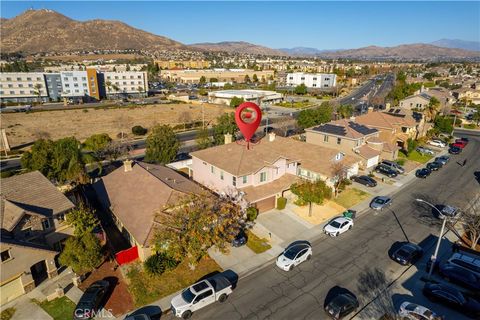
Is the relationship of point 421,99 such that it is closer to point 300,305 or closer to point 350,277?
point 350,277

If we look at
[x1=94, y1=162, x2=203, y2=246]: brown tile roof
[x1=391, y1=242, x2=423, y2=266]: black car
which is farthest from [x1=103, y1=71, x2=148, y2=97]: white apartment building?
[x1=391, y1=242, x2=423, y2=266]: black car

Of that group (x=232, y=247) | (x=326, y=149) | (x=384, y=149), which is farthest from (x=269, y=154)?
(x=384, y=149)

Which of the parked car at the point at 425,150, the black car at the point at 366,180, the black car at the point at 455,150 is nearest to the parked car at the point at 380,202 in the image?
the black car at the point at 366,180

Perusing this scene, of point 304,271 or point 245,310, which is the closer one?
point 245,310

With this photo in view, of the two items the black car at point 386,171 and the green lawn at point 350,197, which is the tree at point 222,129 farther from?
the black car at point 386,171

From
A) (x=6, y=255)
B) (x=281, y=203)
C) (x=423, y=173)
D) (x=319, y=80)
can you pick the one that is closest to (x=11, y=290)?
(x=6, y=255)

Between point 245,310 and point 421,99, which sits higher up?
point 421,99
